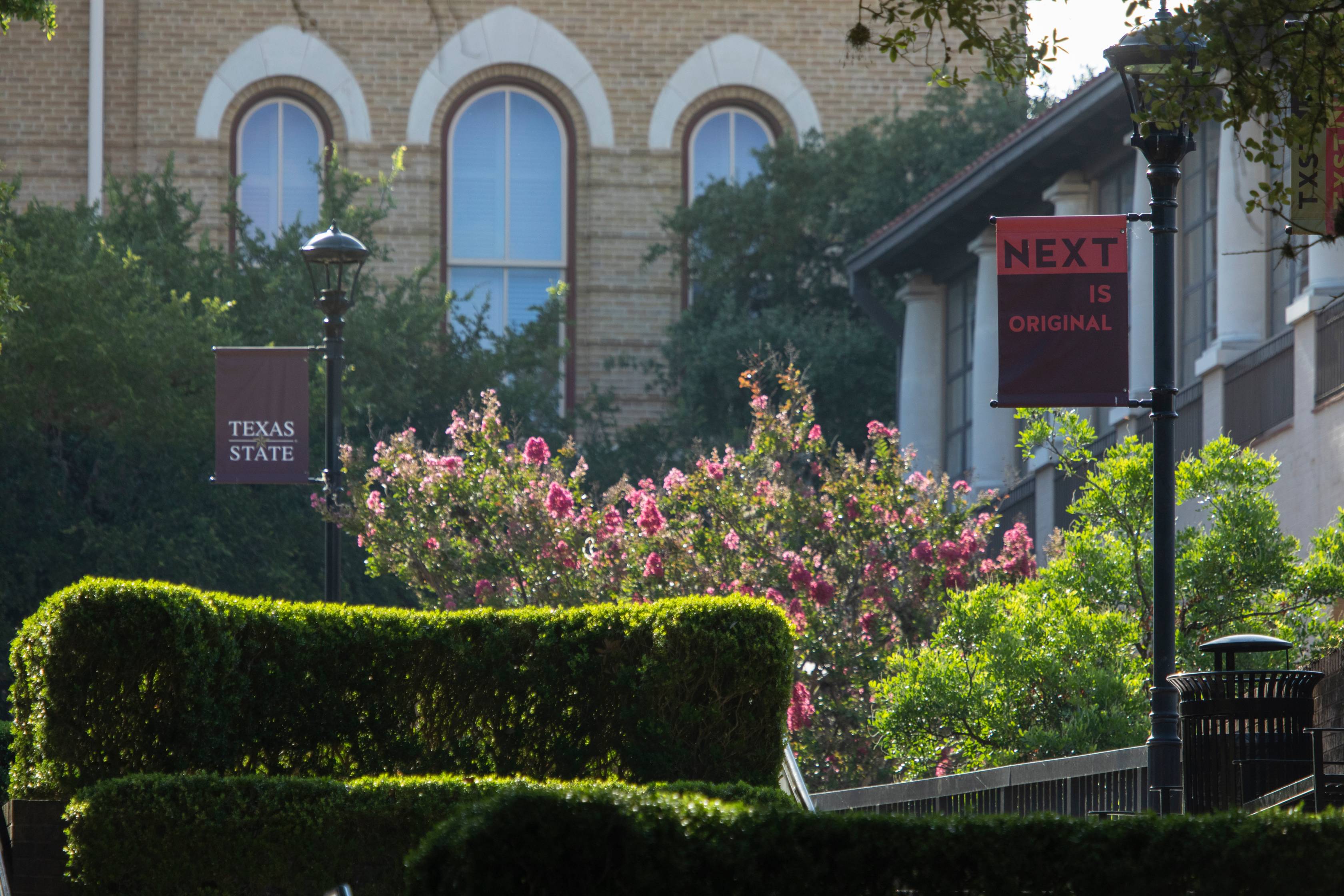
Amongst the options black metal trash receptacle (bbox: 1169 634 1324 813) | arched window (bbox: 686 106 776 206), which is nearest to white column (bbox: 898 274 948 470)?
arched window (bbox: 686 106 776 206)

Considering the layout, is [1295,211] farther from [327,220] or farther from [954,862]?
[327,220]

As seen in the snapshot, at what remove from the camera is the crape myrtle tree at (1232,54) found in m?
8.01

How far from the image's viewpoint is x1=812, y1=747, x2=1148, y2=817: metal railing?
11.2 meters

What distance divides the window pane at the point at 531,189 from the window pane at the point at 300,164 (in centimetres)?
303

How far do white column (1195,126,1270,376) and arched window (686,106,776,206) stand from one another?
12507 millimetres

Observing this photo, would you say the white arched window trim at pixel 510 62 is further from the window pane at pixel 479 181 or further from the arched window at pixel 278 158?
the arched window at pixel 278 158

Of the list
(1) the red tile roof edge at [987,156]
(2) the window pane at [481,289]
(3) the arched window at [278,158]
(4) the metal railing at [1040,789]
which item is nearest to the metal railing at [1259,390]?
(1) the red tile roof edge at [987,156]

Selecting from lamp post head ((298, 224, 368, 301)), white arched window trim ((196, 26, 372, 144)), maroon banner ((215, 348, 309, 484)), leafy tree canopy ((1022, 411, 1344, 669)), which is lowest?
leafy tree canopy ((1022, 411, 1344, 669))

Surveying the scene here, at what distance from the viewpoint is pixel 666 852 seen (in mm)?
6543

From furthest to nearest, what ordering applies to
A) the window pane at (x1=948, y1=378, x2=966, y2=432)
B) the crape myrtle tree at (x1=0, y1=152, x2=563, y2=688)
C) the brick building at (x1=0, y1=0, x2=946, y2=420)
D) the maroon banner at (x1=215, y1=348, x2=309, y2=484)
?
the brick building at (x1=0, y1=0, x2=946, y2=420) → the window pane at (x1=948, y1=378, x2=966, y2=432) → the crape myrtle tree at (x1=0, y1=152, x2=563, y2=688) → the maroon banner at (x1=215, y1=348, x2=309, y2=484)

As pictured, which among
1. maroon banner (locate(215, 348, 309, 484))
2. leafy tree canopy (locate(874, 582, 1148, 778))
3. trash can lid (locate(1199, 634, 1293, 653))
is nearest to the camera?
trash can lid (locate(1199, 634, 1293, 653))

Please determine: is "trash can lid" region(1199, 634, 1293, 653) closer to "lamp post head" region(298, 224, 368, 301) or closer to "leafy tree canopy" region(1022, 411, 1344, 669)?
"leafy tree canopy" region(1022, 411, 1344, 669)

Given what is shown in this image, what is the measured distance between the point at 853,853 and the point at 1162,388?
4961 mm

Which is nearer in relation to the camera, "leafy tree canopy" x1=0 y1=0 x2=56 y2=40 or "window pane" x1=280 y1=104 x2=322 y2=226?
"leafy tree canopy" x1=0 y1=0 x2=56 y2=40
